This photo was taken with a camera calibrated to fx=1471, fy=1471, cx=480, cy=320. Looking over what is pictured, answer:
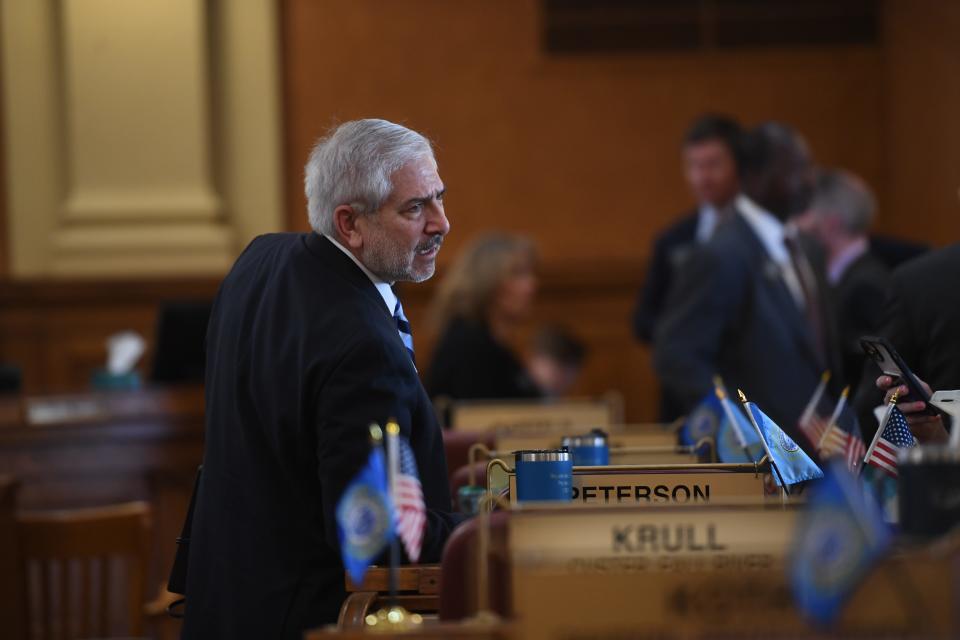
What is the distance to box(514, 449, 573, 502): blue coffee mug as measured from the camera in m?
2.71

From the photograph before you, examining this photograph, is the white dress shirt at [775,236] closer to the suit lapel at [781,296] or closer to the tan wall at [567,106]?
the suit lapel at [781,296]

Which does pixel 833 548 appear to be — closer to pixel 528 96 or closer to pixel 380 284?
pixel 380 284

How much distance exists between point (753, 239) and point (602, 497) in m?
2.33

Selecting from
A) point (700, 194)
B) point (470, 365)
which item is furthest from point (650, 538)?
point (700, 194)

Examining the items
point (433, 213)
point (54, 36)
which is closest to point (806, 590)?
point (433, 213)

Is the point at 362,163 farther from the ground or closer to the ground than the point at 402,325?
farther from the ground

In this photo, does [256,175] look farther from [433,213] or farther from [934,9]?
[433,213]

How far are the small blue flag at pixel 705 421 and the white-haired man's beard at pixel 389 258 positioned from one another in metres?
1.06

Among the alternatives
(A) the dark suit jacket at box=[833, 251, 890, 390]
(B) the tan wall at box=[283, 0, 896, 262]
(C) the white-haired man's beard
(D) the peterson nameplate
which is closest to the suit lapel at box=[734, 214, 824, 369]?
(A) the dark suit jacket at box=[833, 251, 890, 390]

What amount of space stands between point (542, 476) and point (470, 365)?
3.23 meters

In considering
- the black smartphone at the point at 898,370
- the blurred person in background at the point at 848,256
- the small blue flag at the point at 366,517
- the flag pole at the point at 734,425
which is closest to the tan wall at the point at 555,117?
the blurred person in background at the point at 848,256

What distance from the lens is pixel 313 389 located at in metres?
2.73

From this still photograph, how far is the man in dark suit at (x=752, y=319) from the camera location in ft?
16.1

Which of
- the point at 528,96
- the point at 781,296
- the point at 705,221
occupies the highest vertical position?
the point at 528,96
